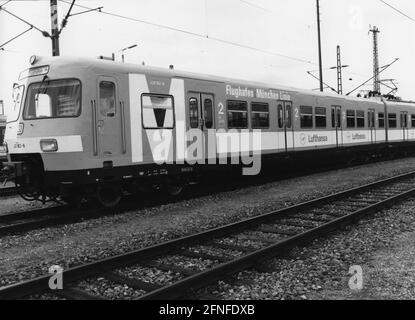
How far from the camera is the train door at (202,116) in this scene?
38.4ft

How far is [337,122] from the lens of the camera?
752 inches

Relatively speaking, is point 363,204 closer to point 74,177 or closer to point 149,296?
point 74,177

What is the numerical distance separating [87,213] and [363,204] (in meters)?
5.87

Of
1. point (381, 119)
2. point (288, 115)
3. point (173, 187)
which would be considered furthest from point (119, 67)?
point (381, 119)

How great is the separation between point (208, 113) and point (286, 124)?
437 centimetres

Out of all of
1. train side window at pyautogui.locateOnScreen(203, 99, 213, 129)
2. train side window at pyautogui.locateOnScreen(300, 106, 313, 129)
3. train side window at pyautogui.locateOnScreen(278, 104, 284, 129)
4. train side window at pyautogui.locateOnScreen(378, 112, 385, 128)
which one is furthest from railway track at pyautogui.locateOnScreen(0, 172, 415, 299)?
train side window at pyautogui.locateOnScreen(378, 112, 385, 128)

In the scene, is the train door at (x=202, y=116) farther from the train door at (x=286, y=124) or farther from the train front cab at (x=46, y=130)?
the train door at (x=286, y=124)

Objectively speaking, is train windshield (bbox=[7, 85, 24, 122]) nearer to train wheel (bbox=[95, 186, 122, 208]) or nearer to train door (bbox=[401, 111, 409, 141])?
train wheel (bbox=[95, 186, 122, 208])

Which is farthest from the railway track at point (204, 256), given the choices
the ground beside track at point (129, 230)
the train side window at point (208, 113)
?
the train side window at point (208, 113)

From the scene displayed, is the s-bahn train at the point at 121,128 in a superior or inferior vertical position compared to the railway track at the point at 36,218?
superior

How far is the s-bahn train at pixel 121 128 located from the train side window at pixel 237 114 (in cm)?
3

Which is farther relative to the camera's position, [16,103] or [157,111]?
[157,111]

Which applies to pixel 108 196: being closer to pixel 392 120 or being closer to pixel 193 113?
pixel 193 113

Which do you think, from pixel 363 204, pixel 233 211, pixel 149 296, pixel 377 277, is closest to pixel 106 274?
pixel 149 296
